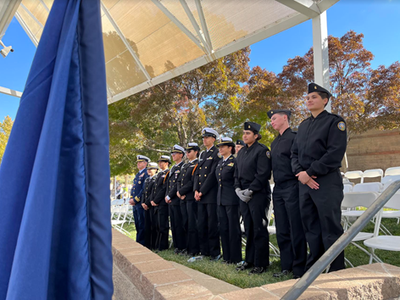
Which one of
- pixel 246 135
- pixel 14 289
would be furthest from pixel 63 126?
pixel 246 135

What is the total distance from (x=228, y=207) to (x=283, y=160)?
1258 mm

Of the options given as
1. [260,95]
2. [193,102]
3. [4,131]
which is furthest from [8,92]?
[4,131]

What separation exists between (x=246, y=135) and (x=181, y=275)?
2.77m

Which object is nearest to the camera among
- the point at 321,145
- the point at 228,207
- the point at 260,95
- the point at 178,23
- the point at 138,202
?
the point at 321,145

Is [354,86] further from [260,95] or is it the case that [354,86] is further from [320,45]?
[320,45]

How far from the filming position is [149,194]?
755 cm

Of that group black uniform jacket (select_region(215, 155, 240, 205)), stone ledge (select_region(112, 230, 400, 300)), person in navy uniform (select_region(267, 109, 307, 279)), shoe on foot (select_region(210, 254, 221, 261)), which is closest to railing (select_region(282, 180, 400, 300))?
stone ledge (select_region(112, 230, 400, 300))

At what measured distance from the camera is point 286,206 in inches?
143

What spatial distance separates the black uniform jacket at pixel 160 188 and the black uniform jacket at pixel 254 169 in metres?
2.77

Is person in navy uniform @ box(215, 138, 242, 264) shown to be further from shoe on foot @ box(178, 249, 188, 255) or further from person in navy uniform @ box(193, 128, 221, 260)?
shoe on foot @ box(178, 249, 188, 255)

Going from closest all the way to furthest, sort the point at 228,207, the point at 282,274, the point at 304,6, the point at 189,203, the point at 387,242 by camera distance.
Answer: the point at 387,242
the point at 282,274
the point at 304,6
the point at 228,207
the point at 189,203

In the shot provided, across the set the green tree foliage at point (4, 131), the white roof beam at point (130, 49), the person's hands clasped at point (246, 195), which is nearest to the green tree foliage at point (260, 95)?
the white roof beam at point (130, 49)

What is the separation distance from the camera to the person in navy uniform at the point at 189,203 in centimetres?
567

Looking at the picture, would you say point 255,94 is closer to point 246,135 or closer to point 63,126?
point 246,135
